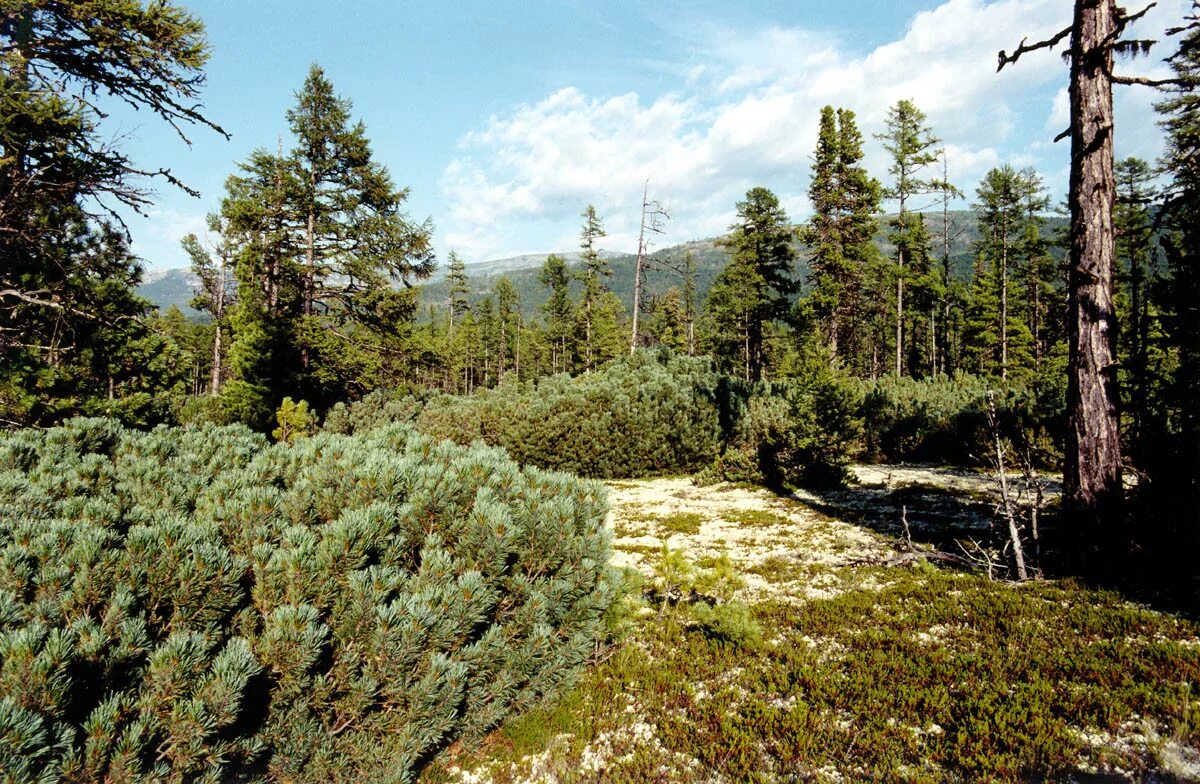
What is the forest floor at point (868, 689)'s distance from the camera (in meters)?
3.16

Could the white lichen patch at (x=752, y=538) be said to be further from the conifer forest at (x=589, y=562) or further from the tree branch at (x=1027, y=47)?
the tree branch at (x=1027, y=47)

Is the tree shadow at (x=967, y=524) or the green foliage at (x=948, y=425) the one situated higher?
the green foliage at (x=948, y=425)

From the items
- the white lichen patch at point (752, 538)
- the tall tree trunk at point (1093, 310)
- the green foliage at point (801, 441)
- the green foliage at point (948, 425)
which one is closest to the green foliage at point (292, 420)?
the white lichen patch at point (752, 538)

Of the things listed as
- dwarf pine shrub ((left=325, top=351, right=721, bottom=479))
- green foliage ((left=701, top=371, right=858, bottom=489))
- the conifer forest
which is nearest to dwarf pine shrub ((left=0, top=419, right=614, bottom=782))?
the conifer forest

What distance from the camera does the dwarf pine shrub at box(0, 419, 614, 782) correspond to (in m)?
2.00

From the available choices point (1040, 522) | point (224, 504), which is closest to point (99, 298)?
point (224, 504)

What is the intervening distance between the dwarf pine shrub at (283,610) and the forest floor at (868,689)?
0.54m

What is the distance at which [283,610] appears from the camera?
2.38 m

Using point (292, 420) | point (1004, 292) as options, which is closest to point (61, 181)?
point (292, 420)

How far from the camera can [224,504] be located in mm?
3252

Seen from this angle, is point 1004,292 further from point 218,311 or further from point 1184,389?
point 218,311

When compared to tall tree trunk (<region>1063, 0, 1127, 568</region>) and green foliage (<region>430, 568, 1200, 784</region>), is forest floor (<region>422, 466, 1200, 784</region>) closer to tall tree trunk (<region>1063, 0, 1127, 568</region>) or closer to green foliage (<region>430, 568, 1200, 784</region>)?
green foliage (<region>430, 568, 1200, 784</region>)

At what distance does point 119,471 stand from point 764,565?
21.1ft

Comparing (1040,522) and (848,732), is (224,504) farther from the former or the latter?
(1040,522)
